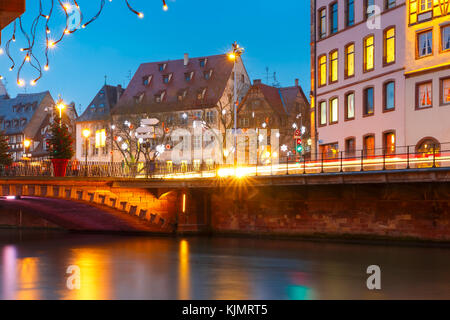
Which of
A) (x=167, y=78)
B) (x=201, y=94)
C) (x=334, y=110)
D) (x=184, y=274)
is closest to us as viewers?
(x=184, y=274)

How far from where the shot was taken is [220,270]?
2605cm

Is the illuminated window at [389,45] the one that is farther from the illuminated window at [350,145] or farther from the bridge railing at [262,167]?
the illuminated window at [350,145]

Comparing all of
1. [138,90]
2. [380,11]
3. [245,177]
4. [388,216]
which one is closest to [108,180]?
[245,177]

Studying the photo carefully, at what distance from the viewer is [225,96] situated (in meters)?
78.6

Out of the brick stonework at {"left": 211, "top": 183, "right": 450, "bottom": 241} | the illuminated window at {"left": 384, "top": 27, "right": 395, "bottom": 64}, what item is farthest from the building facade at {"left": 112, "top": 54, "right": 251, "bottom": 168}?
the illuminated window at {"left": 384, "top": 27, "right": 395, "bottom": 64}

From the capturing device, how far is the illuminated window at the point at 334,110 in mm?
45094

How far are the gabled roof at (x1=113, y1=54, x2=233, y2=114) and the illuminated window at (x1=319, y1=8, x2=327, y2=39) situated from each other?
1221 inches

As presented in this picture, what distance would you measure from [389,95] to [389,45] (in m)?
3.15

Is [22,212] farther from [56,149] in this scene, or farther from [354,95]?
[354,95]

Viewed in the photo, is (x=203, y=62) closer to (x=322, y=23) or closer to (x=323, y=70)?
(x=322, y=23)

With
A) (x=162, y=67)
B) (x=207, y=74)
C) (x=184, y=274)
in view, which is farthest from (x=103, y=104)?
(x=184, y=274)

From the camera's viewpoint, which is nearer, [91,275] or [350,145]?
[91,275]

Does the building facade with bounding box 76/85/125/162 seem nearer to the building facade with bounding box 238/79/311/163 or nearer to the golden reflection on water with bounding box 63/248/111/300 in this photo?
the building facade with bounding box 238/79/311/163

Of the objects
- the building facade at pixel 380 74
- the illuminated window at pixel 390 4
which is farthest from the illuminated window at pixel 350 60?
the illuminated window at pixel 390 4
